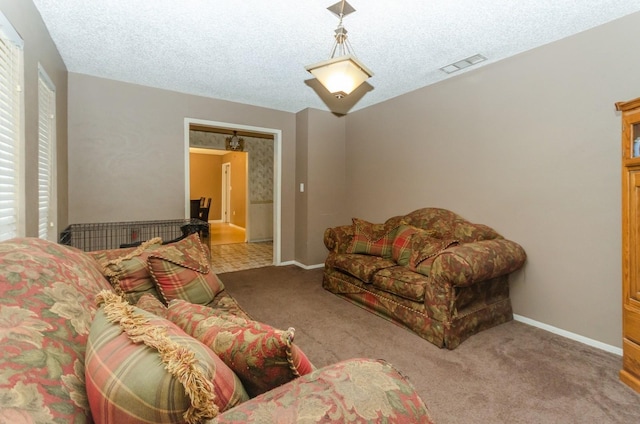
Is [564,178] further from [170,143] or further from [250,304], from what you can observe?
[170,143]

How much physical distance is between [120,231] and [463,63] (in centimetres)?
419

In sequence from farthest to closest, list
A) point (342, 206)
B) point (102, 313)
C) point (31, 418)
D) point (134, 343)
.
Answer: point (342, 206) < point (102, 313) < point (134, 343) < point (31, 418)

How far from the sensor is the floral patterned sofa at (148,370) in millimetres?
594

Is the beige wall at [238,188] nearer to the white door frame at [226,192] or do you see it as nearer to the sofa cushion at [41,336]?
the white door frame at [226,192]

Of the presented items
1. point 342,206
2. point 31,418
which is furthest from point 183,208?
point 31,418

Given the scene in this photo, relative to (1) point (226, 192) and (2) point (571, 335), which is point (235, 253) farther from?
(2) point (571, 335)

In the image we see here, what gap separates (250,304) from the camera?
131 inches

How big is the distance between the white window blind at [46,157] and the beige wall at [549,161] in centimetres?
367

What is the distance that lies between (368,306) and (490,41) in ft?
8.63

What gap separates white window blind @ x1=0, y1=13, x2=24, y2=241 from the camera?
1688 mm

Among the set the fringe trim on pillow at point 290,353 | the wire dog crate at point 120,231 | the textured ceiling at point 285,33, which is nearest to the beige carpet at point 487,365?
the wire dog crate at point 120,231

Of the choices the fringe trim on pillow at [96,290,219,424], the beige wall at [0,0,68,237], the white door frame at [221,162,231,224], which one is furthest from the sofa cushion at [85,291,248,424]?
the white door frame at [221,162,231,224]

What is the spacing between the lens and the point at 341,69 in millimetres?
2113

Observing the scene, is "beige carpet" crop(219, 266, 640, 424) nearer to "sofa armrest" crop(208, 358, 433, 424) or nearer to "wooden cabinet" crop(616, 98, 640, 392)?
"wooden cabinet" crop(616, 98, 640, 392)
